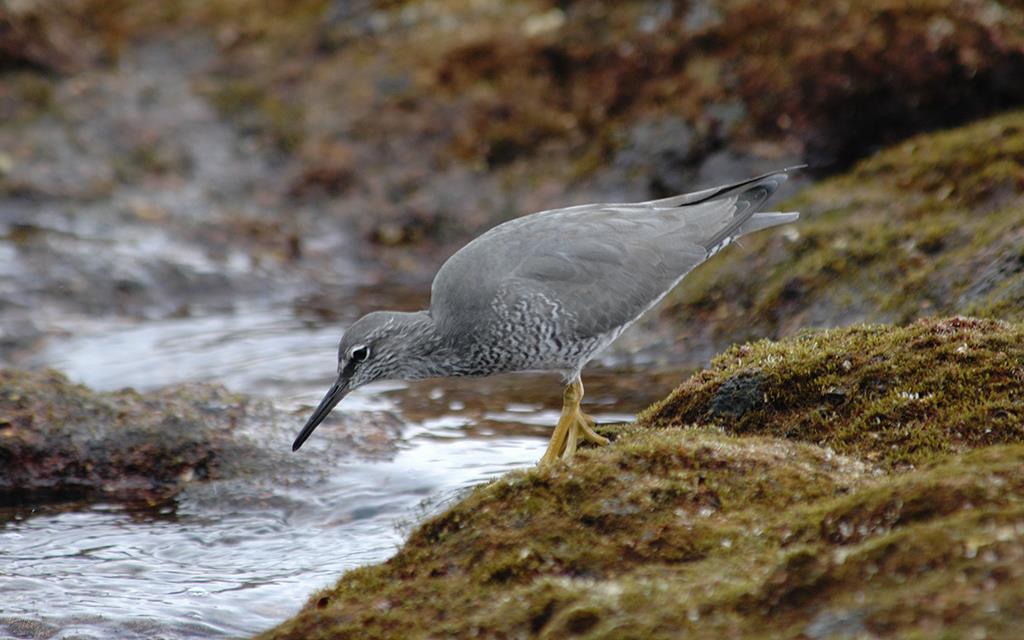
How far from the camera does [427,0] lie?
47.5 ft

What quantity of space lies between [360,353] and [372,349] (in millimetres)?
75

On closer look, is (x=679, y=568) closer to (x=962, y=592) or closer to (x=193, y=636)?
(x=962, y=592)

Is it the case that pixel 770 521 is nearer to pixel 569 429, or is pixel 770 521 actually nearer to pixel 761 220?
pixel 569 429

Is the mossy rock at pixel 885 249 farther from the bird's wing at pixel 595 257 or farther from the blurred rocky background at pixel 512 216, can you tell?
the bird's wing at pixel 595 257

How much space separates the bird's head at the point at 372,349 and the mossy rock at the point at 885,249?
130 inches

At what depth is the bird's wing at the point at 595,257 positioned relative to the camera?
21.9ft

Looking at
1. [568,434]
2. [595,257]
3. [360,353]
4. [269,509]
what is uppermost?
[595,257]

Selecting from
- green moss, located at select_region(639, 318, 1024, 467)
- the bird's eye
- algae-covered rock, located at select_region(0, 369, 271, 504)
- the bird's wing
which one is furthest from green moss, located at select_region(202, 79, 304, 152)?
green moss, located at select_region(639, 318, 1024, 467)

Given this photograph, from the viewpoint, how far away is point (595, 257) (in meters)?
6.96

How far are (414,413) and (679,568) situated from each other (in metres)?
4.95

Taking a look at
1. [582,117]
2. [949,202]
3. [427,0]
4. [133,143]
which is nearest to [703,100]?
[582,117]

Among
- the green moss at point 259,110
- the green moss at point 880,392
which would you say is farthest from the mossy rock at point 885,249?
the green moss at point 259,110

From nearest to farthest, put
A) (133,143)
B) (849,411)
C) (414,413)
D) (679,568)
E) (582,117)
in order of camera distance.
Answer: (679,568), (849,411), (414,413), (582,117), (133,143)

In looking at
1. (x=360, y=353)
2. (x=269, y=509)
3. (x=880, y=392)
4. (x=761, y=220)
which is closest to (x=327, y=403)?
(x=360, y=353)
